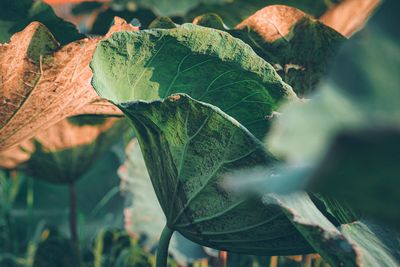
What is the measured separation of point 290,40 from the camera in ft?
4.41

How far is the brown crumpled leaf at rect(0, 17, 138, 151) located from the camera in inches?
46.9

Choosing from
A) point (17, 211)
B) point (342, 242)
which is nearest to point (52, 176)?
point (17, 211)

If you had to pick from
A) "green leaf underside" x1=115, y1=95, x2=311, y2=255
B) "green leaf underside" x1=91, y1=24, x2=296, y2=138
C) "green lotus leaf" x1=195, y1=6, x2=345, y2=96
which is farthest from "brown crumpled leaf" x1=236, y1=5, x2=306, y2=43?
"green leaf underside" x1=115, y1=95, x2=311, y2=255

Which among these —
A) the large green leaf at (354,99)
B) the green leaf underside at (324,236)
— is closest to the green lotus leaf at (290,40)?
the green leaf underside at (324,236)

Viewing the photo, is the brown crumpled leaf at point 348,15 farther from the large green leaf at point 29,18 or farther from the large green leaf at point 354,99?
the large green leaf at point 354,99

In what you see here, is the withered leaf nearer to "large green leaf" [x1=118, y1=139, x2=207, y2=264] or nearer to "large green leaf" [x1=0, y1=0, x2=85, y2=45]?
"large green leaf" [x1=118, y1=139, x2=207, y2=264]

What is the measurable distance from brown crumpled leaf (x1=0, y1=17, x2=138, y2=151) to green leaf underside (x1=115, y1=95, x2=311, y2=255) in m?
0.23

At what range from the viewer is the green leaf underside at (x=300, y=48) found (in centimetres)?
132

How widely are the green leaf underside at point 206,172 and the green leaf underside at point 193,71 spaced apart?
0.09m

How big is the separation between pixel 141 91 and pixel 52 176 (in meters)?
0.91

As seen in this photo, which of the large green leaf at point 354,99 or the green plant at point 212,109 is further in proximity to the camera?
the green plant at point 212,109

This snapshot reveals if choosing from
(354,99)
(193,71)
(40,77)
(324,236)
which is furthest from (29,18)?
(354,99)

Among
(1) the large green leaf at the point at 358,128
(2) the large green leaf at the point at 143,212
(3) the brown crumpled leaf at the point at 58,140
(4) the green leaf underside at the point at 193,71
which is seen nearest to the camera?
(1) the large green leaf at the point at 358,128

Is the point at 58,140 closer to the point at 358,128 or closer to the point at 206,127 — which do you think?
the point at 206,127
